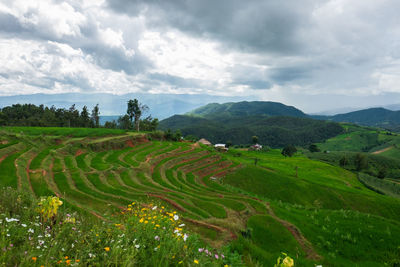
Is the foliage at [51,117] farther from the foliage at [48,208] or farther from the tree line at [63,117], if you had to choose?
the foliage at [48,208]

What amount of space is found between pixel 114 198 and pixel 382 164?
193 metres

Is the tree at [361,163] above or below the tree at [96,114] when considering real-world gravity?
below

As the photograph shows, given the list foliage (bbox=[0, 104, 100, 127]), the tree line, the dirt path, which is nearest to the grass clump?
the dirt path

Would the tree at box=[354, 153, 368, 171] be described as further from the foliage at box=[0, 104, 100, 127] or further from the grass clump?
the foliage at box=[0, 104, 100, 127]

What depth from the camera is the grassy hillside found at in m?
15.1

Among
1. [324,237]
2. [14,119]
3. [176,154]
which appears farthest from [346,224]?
[14,119]

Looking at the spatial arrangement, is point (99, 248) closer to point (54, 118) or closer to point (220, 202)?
point (220, 202)

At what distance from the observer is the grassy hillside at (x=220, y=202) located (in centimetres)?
1510

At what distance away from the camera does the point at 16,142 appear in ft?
124

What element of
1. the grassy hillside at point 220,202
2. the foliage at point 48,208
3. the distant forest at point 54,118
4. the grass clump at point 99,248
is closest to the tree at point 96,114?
the distant forest at point 54,118

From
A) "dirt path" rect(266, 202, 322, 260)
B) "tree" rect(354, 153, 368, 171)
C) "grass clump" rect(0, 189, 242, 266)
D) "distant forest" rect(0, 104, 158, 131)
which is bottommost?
"tree" rect(354, 153, 368, 171)

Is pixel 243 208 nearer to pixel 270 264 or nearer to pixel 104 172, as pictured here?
pixel 270 264

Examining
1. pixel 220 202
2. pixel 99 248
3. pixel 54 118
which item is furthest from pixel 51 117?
pixel 99 248

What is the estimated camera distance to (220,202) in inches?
1125
